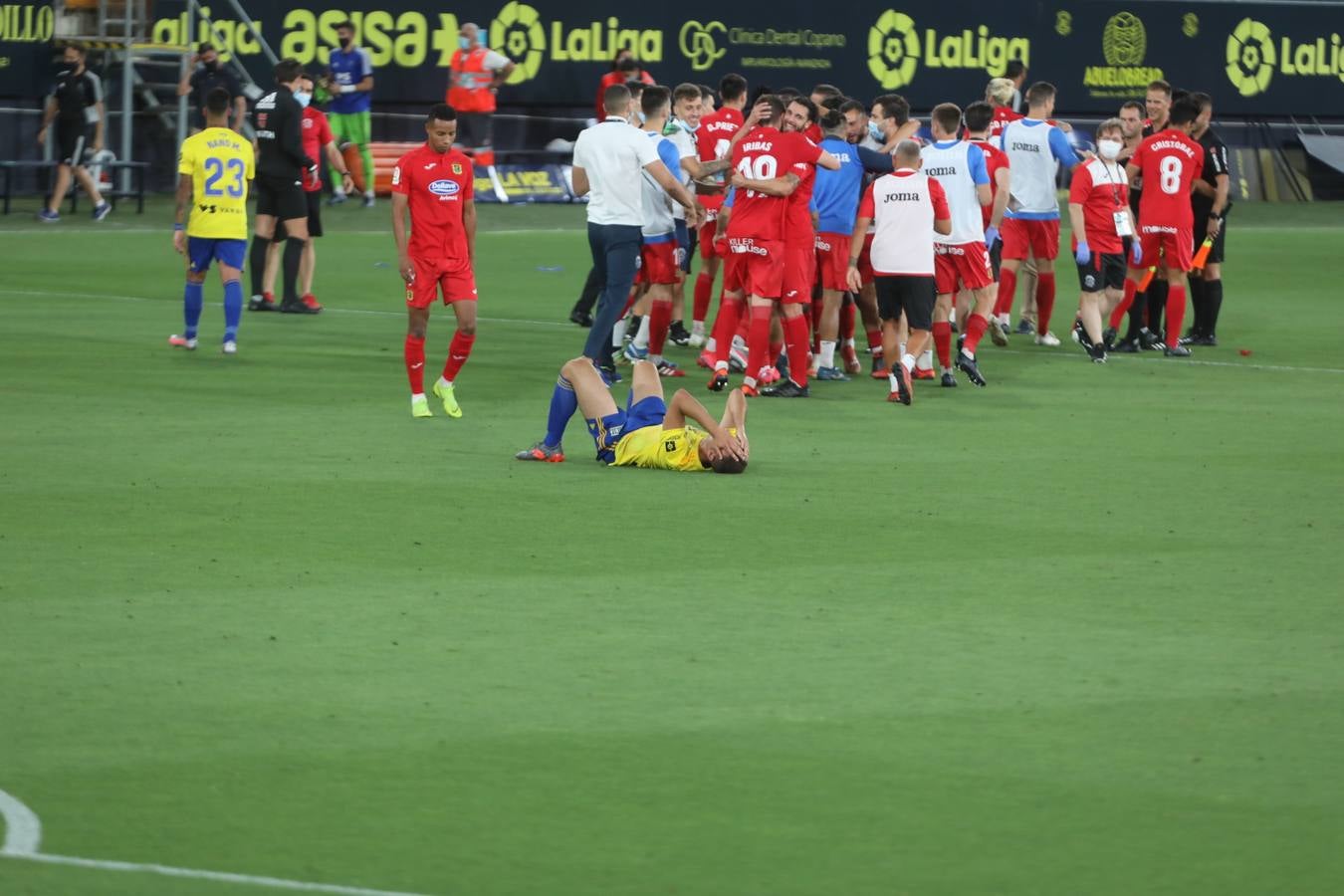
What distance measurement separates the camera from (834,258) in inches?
642

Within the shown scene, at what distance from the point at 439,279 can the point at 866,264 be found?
4.20m

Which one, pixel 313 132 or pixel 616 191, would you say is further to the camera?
pixel 313 132

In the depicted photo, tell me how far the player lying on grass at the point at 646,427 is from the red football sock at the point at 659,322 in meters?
4.40

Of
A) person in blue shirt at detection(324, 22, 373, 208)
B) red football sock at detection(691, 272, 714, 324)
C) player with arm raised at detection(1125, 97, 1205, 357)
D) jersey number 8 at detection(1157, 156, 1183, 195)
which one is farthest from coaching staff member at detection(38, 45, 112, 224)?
jersey number 8 at detection(1157, 156, 1183, 195)

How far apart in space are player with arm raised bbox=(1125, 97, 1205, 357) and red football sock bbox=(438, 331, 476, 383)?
23.4 feet

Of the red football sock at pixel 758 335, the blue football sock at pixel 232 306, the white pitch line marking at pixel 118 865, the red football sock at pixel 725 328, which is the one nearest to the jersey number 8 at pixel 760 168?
the red football sock at pixel 758 335

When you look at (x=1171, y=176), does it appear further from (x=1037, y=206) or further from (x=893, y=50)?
(x=893, y=50)

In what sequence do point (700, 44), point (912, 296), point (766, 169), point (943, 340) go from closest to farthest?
point (766, 169) → point (912, 296) → point (943, 340) → point (700, 44)

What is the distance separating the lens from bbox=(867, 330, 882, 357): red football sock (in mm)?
16844

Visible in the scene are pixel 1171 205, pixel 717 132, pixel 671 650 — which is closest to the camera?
pixel 671 650

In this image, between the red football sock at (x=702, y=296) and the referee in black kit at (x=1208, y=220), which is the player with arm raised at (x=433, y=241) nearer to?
the red football sock at (x=702, y=296)

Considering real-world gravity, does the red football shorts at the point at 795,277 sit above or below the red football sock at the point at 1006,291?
above

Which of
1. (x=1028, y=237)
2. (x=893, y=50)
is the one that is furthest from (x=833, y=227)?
(x=893, y=50)

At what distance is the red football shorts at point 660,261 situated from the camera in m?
16.2
